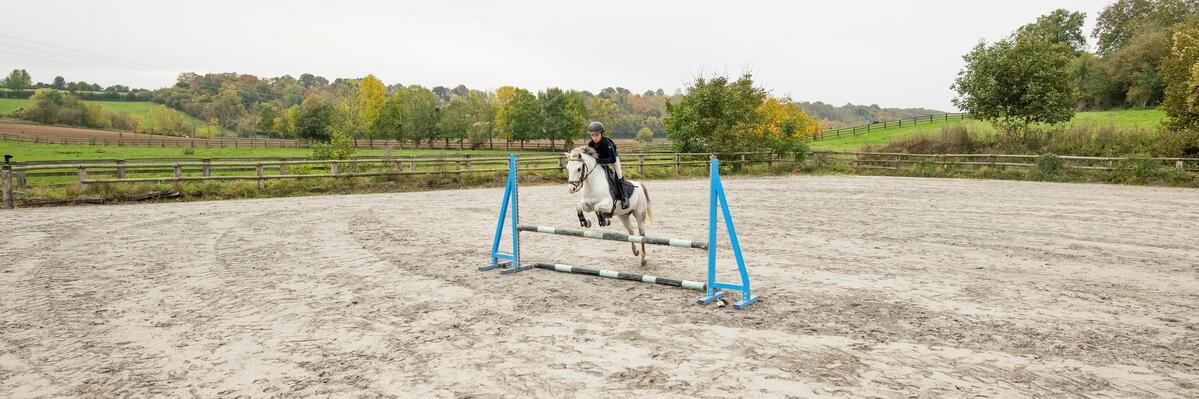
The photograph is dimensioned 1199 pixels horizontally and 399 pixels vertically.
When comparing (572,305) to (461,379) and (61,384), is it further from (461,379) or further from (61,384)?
(61,384)

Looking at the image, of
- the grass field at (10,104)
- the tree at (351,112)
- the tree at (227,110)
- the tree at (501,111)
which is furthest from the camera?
the tree at (227,110)

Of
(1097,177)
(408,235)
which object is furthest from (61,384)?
(1097,177)

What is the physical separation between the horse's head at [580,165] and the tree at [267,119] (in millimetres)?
82942

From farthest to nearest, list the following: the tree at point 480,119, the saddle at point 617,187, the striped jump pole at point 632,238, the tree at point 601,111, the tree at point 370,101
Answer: the tree at point 601,111
the tree at point 480,119
the tree at point 370,101
the saddle at point 617,187
the striped jump pole at point 632,238

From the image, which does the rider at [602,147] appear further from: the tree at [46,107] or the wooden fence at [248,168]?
the tree at [46,107]

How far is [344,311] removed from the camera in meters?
5.93

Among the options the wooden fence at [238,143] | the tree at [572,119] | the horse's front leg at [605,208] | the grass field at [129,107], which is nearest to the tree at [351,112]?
the wooden fence at [238,143]

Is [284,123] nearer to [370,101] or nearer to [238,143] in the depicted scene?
Answer: [370,101]

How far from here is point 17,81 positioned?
79.8 metres

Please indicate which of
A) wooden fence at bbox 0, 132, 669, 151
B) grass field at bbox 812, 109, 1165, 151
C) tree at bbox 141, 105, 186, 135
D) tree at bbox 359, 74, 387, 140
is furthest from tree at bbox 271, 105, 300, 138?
grass field at bbox 812, 109, 1165, 151

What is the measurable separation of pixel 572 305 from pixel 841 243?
219 inches

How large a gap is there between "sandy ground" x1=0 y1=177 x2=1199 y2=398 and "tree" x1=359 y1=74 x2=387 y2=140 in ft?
190

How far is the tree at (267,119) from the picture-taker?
79.1 meters

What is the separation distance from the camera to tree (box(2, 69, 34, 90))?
79625 millimetres
